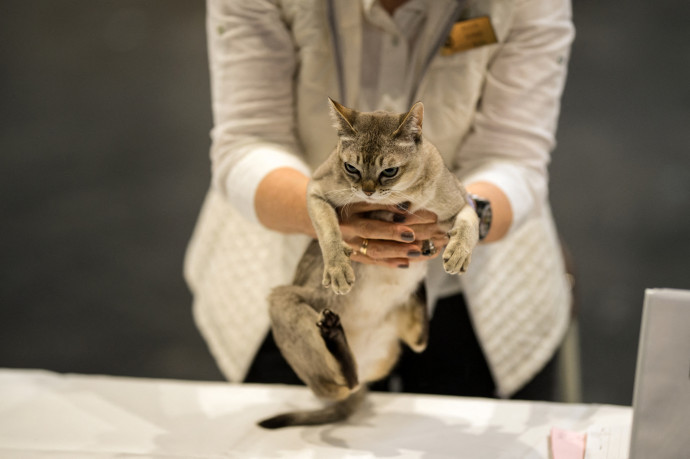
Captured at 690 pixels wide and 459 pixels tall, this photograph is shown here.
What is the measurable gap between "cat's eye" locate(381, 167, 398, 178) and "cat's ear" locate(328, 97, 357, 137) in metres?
0.07

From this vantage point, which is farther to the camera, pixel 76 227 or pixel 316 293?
pixel 76 227

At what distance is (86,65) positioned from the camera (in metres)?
2.42

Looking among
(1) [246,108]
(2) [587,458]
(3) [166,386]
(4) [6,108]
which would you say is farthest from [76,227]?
(2) [587,458]

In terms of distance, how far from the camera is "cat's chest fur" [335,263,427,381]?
3.57 feet

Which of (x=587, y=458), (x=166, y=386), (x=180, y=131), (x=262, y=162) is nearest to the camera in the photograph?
(x=587, y=458)

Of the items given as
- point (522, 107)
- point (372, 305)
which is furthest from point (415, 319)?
point (522, 107)


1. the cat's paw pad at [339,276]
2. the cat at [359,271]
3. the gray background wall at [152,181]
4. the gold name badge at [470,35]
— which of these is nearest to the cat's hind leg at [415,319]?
the cat at [359,271]

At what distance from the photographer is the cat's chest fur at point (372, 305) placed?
1.09 meters

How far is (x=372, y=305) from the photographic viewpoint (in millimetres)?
1114

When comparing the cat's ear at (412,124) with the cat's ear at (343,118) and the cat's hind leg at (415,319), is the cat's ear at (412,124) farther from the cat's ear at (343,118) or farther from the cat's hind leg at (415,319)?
the cat's hind leg at (415,319)

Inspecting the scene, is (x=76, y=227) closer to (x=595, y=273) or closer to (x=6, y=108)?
(x=6, y=108)

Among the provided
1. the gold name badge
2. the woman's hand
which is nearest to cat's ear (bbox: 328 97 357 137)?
the woman's hand

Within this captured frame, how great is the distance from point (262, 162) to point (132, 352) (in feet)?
5.13

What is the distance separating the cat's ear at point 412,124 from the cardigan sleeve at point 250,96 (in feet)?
1.10
